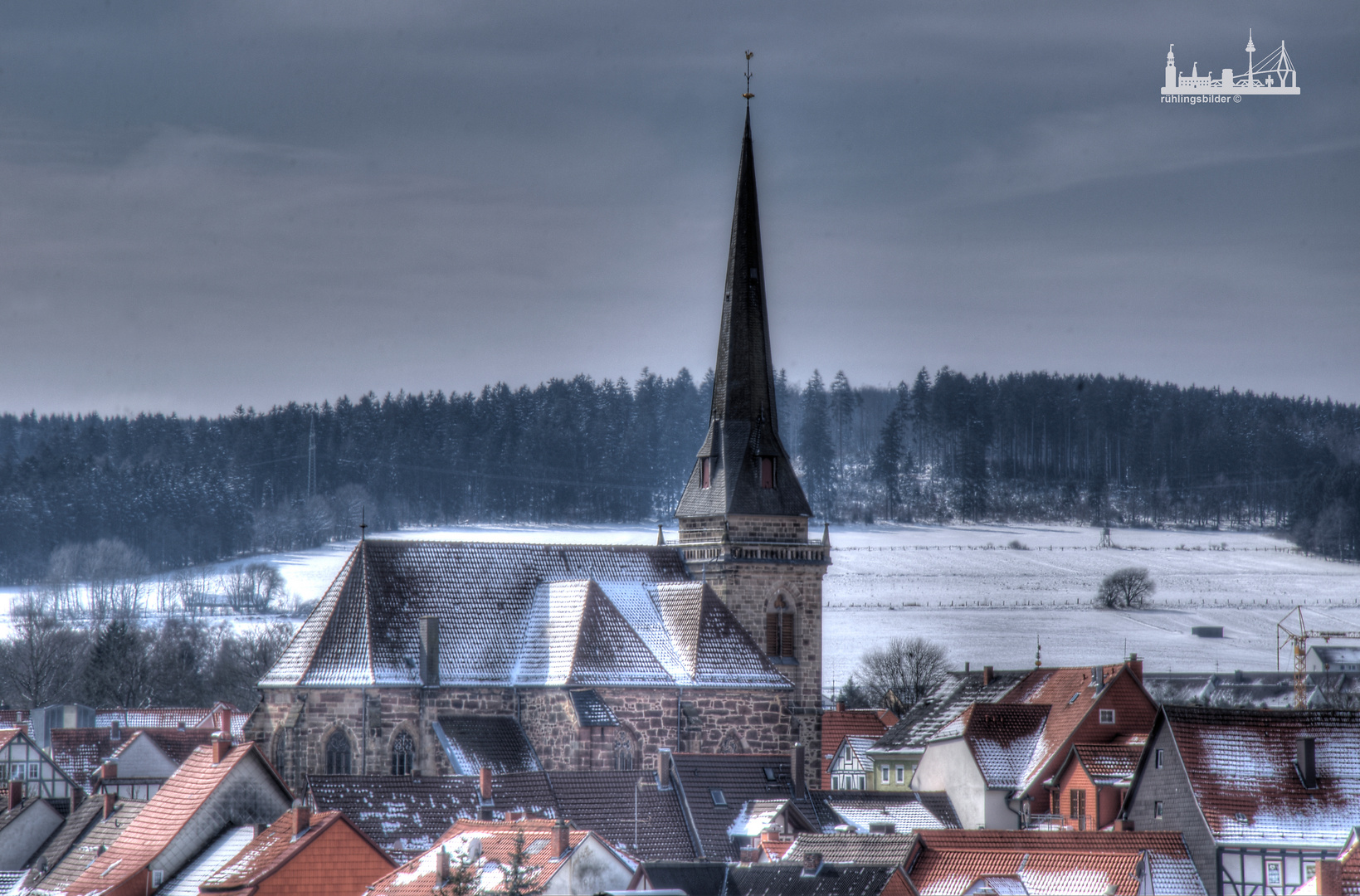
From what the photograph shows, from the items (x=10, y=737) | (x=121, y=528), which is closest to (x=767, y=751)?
(x=10, y=737)

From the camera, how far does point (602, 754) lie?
55750 millimetres

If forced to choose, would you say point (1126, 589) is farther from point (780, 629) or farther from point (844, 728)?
point (780, 629)

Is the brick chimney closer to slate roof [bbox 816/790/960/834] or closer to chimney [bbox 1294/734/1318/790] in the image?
slate roof [bbox 816/790/960/834]

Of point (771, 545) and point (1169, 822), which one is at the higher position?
point (771, 545)

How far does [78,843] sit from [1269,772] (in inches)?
1107

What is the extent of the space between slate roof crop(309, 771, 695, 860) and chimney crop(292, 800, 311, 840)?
2.04 metres

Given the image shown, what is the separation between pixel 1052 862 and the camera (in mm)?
42188

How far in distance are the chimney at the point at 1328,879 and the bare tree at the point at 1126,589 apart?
90933 mm

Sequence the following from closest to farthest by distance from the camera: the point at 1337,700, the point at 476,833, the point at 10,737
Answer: the point at 476,833
the point at 10,737
the point at 1337,700

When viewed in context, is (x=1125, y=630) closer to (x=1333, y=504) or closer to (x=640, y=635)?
(x=1333, y=504)

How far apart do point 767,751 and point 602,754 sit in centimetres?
480

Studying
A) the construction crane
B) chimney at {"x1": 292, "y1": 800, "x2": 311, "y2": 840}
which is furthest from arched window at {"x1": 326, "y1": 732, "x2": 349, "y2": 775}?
the construction crane

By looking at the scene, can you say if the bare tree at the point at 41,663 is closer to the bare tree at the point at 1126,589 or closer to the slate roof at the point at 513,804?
the bare tree at the point at 1126,589

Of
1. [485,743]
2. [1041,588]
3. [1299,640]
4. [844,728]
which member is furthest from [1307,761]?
[1041,588]
